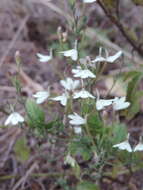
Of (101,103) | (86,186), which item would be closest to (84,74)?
(101,103)

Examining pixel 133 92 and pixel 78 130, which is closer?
pixel 78 130

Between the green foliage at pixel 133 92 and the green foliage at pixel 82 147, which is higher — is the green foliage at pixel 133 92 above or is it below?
above

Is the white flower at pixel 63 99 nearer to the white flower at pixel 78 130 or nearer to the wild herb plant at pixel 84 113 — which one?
the wild herb plant at pixel 84 113

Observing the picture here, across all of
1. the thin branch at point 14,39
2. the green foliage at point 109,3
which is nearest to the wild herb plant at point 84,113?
the green foliage at point 109,3

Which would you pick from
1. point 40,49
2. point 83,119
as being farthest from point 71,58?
point 40,49

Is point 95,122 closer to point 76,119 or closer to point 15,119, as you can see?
point 76,119

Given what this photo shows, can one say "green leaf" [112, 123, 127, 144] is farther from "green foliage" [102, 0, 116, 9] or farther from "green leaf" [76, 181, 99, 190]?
"green foliage" [102, 0, 116, 9]

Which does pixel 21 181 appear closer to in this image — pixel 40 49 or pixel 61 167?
pixel 61 167

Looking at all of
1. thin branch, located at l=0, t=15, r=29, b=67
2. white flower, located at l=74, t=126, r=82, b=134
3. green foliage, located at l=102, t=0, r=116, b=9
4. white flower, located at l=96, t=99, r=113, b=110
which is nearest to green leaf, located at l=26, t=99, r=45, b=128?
white flower, located at l=74, t=126, r=82, b=134
